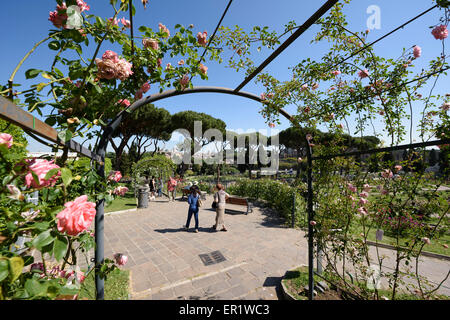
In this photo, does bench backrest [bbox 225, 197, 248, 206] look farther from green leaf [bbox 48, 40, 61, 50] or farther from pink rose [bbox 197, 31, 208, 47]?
green leaf [bbox 48, 40, 61, 50]

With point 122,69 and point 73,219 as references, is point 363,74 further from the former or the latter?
point 73,219

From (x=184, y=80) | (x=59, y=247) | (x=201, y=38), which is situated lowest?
(x=59, y=247)

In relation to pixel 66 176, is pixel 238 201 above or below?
below

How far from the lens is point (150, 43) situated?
63.7 inches

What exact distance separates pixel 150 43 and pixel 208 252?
14.2 feet

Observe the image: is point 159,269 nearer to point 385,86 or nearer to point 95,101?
point 95,101

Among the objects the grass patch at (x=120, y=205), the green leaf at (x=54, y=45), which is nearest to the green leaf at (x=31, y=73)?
the green leaf at (x=54, y=45)

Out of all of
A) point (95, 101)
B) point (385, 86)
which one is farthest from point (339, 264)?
point (95, 101)

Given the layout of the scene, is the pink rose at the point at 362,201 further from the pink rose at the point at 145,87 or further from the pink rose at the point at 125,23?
the pink rose at the point at 125,23

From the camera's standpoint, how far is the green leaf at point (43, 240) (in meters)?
0.69

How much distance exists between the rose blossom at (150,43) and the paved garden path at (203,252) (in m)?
3.36

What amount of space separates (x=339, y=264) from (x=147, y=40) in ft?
17.2

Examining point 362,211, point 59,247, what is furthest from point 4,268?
point 362,211

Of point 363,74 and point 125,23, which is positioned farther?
point 363,74
